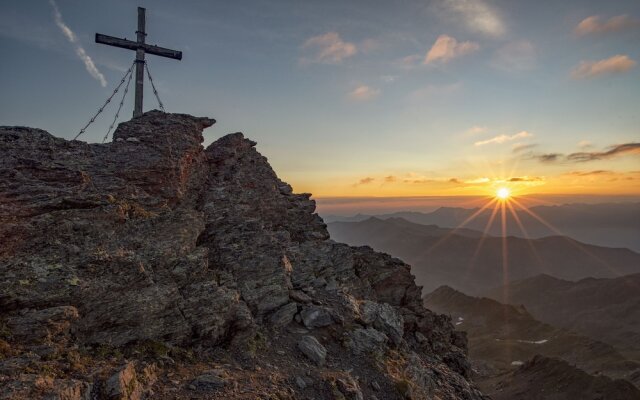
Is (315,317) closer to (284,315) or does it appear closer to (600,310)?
(284,315)

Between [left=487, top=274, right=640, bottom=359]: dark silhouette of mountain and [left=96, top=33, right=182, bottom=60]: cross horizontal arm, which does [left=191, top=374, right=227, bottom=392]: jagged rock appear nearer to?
[left=96, top=33, right=182, bottom=60]: cross horizontal arm

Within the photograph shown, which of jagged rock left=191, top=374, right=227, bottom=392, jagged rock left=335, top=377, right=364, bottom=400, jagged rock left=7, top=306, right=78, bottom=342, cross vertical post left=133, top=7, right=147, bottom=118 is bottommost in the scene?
jagged rock left=335, top=377, right=364, bottom=400

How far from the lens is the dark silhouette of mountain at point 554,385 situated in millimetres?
62344

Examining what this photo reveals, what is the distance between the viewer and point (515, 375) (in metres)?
81.8

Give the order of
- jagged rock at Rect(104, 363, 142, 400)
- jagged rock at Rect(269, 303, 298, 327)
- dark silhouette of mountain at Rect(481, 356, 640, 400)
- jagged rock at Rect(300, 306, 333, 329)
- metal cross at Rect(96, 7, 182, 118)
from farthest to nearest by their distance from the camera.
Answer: dark silhouette of mountain at Rect(481, 356, 640, 400)
metal cross at Rect(96, 7, 182, 118)
jagged rock at Rect(300, 306, 333, 329)
jagged rock at Rect(269, 303, 298, 327)
jagged rock at Rect(104, 363, 142, 400)

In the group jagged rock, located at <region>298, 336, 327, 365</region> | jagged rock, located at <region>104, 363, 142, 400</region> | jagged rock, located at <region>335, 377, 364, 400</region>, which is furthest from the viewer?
jagged rock, located at <region>298, 336, 327, 365</region>

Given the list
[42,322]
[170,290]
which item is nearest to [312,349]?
[170,290]

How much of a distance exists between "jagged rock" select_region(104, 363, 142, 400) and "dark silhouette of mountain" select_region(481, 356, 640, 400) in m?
78.6

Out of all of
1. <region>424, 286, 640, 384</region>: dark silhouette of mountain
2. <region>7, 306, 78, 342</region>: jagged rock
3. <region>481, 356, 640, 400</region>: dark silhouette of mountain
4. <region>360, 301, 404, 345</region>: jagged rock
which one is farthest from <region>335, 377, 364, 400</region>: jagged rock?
<region>424, 286, 640, 384</region>: dark silhouette of mountain

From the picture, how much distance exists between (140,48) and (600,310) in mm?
204913

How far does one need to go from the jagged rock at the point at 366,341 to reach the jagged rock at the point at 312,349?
195cm

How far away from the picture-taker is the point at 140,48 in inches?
889

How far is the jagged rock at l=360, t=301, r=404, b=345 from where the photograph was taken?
22281 mm

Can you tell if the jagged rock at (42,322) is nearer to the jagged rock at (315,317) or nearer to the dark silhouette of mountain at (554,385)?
the jagged rock at (315,317)
